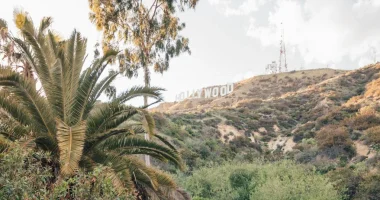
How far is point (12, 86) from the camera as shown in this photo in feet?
38.1

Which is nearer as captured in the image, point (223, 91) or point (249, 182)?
point (249, 182)

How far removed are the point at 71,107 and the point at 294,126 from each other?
48.1m

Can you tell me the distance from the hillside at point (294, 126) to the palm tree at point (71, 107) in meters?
24.0

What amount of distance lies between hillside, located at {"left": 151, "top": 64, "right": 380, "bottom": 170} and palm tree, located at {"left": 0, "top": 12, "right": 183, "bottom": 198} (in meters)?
24.0

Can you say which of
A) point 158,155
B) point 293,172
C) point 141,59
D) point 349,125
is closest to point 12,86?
point 158,155

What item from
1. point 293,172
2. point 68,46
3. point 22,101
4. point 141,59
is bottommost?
point 293,172

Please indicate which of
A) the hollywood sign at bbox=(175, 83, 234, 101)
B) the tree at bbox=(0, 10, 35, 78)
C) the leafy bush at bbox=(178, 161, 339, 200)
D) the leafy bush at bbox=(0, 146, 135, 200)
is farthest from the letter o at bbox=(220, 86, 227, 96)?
the leafy bush at bbox=(0, 146, 135, 200)

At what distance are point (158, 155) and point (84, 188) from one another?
6464 mm

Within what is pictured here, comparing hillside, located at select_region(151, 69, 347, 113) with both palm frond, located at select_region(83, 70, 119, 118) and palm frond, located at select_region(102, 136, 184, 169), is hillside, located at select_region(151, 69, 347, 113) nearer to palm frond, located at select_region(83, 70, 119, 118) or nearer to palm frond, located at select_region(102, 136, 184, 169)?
palm frond, located at select_region(102, 136, 184, 169)

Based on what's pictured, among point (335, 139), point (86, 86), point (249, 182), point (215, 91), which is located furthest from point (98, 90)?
point (215, 91)

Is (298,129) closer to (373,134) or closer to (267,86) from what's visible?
(373,134)

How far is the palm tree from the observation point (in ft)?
39.0

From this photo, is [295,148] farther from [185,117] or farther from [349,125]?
[185,117]

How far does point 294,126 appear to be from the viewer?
57188 mm
